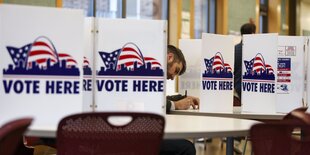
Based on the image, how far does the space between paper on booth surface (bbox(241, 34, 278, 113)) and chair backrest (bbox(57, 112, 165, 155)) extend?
1334 millimetres

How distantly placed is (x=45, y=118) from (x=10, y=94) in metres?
0.15

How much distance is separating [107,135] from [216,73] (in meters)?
1.33

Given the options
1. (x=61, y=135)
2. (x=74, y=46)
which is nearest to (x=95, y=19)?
(x=74, y=46)

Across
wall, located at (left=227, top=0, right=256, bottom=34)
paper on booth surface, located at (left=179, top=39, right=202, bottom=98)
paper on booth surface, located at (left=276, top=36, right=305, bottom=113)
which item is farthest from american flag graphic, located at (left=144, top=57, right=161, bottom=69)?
wall, located at (left=227, top=0, right=256, bottom=34)

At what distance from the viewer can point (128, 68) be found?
5.71 feet

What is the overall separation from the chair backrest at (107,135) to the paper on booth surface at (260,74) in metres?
1.33

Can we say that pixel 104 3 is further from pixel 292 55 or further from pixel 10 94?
pixel 10 94

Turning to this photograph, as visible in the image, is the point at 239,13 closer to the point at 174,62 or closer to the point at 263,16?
the point at 263,16

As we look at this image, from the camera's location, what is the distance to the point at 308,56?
9.90ft

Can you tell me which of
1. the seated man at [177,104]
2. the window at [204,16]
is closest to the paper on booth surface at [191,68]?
the seated man at [177,104]

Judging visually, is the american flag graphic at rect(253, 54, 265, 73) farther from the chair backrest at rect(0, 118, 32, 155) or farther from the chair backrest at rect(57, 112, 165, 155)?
the chair backrest at rect(0, 118, 32, 155)

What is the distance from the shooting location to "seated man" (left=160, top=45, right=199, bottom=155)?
2.31 meters

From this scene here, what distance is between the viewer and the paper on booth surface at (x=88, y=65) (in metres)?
1.73

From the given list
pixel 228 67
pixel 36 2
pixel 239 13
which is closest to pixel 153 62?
pixel 228 67
